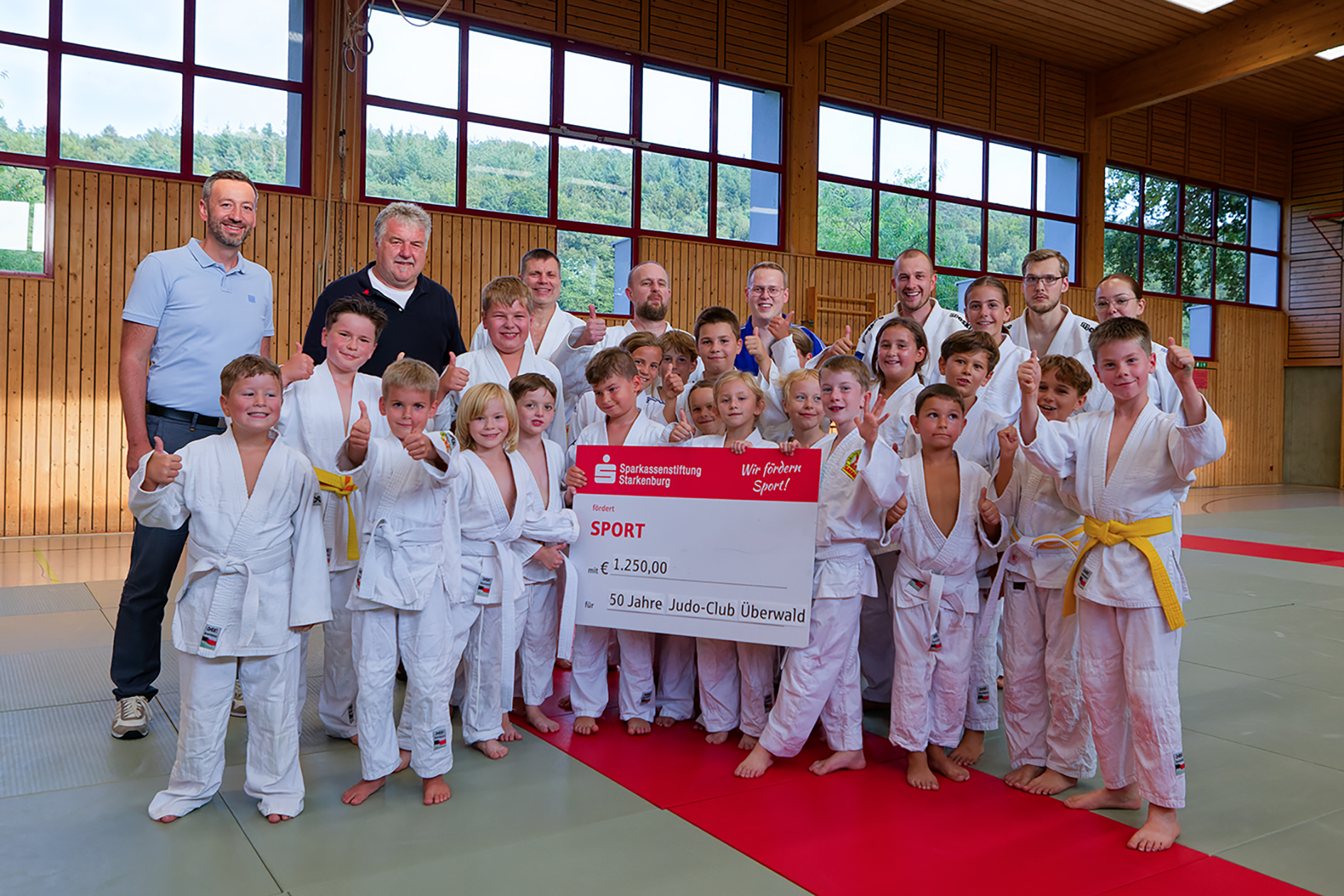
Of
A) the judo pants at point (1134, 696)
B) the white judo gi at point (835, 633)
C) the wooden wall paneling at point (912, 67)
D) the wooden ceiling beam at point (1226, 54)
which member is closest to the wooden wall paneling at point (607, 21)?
the wooden wall paneling at point (912, 67)

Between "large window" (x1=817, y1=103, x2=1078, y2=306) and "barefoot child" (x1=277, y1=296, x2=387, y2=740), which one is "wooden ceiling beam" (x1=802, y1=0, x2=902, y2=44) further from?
"barefoot child" (x1=277, y1=296, x2=387, y2=740)

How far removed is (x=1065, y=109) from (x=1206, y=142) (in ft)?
13.9

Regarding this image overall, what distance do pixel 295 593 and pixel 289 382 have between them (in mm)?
893

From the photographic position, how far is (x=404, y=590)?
301cm

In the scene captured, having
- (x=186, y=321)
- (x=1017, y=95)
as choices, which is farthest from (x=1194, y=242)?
(x=186, y=321)

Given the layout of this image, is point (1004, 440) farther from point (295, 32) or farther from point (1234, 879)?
point (295, 32)

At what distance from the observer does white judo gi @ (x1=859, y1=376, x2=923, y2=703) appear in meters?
3.93

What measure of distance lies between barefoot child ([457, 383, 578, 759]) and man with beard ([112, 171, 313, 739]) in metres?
1.11

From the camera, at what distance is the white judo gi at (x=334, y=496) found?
3424 millimetres

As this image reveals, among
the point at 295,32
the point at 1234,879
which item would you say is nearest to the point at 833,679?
the point at 1234,879

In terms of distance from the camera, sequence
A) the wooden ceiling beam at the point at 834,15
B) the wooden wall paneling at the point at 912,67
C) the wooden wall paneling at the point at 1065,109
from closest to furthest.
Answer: the wooden ceiling beam at the point at 834,15, the wooden wall paneling at the point at 912,67, the wooden wall paneling at the point at 1065,109

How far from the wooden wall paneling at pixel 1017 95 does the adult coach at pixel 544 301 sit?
12867mm

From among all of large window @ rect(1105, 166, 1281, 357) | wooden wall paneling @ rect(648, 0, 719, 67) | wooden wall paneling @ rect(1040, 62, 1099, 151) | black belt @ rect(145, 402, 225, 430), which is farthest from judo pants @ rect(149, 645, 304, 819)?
large window @ rect(1105, 166, 1281, 357)

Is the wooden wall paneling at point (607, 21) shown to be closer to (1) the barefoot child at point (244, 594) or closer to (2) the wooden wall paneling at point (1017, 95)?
(2) the wooden wall paneling at point (1017, 95)
